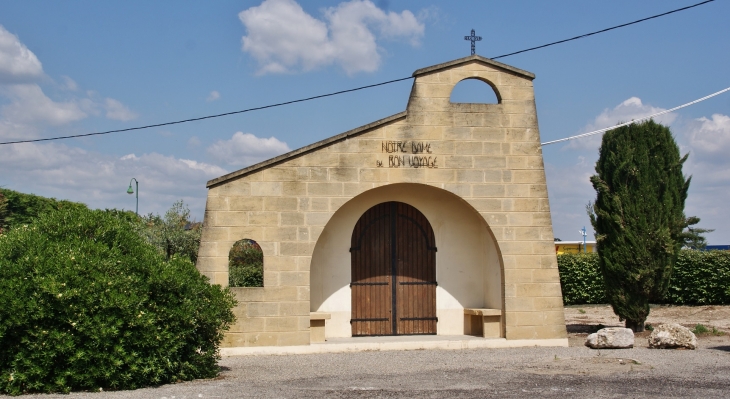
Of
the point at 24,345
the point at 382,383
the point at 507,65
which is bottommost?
the point at 382,383

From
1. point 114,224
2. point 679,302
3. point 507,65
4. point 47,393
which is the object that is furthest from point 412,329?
point 679,302

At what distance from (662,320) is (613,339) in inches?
277

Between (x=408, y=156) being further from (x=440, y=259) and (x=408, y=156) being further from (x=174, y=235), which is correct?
(x=174, y=235)

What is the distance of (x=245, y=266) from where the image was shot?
66.1 feet

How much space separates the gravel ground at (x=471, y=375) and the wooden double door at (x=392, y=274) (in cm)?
140

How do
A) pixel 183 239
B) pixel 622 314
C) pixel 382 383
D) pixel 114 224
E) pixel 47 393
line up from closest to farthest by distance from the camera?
1. pixel 47 393
2. pixel 382 383
3. pixel 114 224
4. pixel 622 314
5. pixel 183 239

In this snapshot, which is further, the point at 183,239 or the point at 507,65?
the point at 183,239

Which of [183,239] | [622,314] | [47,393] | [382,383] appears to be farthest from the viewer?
[183,239]

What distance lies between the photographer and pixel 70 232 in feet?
32.9

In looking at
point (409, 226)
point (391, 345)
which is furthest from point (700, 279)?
point (391, 345)

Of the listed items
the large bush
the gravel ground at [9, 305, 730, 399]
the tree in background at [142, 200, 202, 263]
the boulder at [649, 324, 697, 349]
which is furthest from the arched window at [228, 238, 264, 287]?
the boulder at [649, 324, 697, 349]

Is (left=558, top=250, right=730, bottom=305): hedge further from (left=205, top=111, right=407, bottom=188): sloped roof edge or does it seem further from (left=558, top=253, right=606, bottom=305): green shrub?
(left=205, top=111, right=407, bottom=188): sloped roof edge

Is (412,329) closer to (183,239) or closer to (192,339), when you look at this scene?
(192,339)

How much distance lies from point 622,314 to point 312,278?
20.6ft
